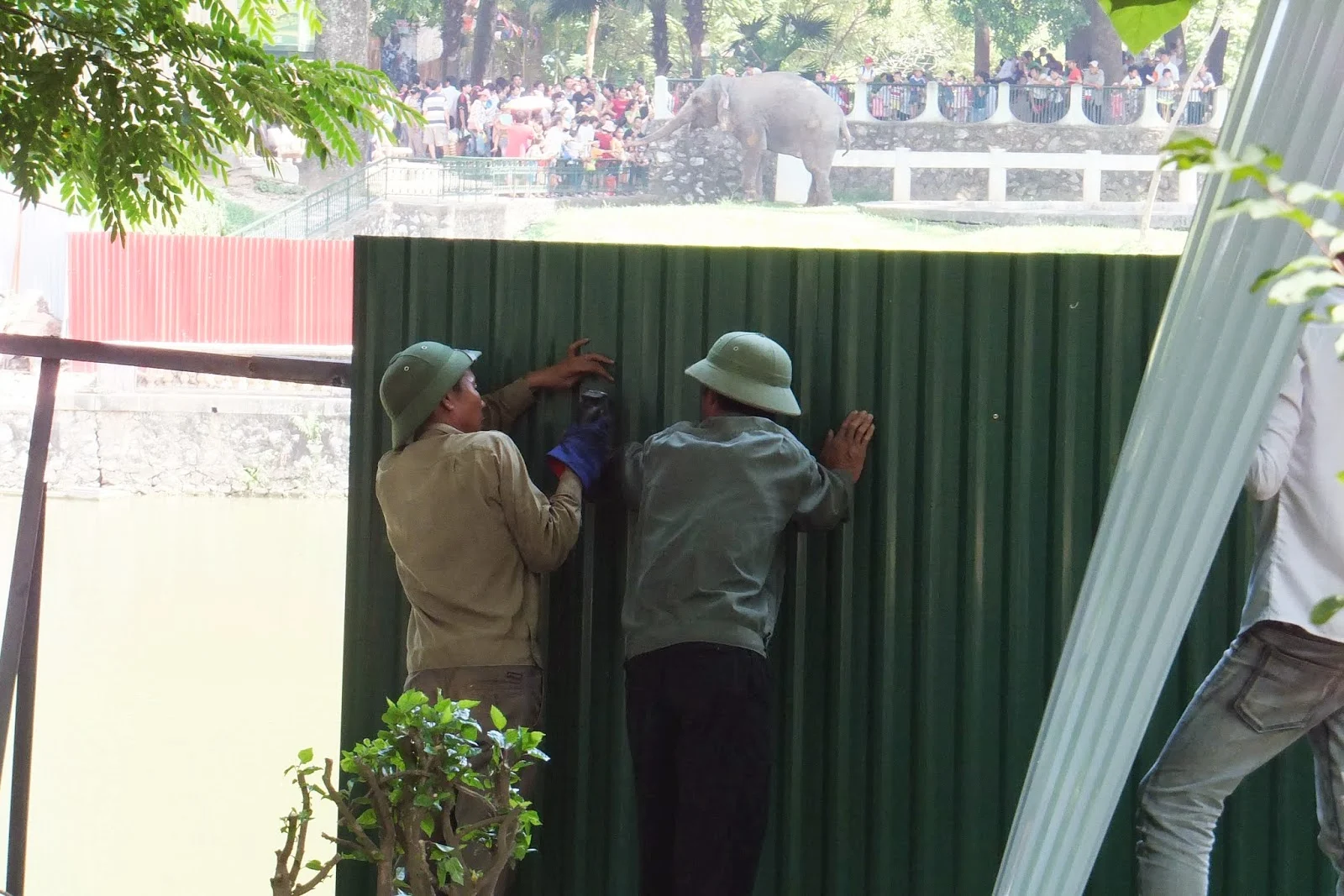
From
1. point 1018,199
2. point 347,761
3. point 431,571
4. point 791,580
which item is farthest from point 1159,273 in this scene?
point 1018,199

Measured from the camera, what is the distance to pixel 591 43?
1289 inches

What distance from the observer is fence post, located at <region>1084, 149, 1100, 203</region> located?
2973cm

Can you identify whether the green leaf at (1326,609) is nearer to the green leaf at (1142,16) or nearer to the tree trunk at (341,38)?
the green leaf at (1142,16)

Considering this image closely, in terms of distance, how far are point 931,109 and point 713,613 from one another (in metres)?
29.4

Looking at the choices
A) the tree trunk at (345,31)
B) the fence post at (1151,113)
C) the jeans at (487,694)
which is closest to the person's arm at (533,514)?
the jeans at (487,694)

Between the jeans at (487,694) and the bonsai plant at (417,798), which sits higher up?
the bonsai plant at (417,798)

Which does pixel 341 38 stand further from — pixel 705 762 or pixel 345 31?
pixel 705 762

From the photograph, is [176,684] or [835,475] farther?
[176,684]

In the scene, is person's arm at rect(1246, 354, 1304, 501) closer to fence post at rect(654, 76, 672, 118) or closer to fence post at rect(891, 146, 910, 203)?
fence post at rect(891, 146, 910, 203)

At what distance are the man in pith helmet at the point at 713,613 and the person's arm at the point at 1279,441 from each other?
115 cm

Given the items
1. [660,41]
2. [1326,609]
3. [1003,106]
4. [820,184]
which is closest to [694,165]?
[820,184]

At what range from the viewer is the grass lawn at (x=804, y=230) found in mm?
28875

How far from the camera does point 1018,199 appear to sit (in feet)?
98.1

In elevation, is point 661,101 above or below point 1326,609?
above
